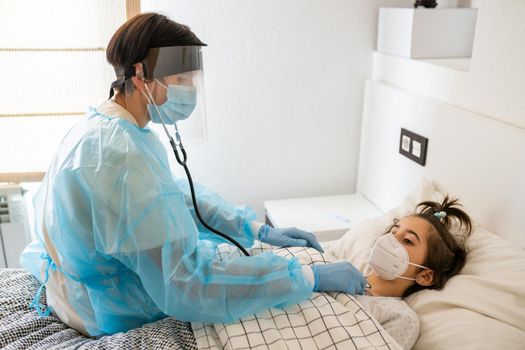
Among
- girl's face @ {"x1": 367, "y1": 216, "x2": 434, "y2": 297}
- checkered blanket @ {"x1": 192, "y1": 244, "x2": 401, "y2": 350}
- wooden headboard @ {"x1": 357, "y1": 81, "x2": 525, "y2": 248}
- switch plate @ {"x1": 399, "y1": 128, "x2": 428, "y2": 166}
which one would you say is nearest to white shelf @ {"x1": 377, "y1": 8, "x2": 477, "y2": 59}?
wooden headboard @ {"x1": 357, "y1": 81, "x2": 525, "y2": 248}

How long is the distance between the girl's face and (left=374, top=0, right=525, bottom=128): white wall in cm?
42

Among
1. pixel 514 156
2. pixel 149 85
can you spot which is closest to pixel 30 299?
pixel 149 85

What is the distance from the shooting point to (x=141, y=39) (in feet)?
4.25

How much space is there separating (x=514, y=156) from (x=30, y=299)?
142 centimetres

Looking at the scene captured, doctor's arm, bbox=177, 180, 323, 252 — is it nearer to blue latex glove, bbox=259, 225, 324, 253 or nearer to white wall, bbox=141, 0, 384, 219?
blue latex glove, bbox=259, 225, 324, 253

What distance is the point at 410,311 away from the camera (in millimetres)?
1354

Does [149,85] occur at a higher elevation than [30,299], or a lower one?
higher

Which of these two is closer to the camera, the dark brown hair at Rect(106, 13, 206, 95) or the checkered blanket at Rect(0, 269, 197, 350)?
the checkered blanket at Rect(0, 269, 197, 350)

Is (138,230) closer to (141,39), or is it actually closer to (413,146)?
(141,39)

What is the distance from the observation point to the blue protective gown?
46.4 inches

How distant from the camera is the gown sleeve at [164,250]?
117 cm

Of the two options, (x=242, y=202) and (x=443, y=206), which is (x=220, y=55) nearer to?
(x=242, y=202)

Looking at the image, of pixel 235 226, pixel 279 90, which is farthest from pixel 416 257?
pixel 279 90

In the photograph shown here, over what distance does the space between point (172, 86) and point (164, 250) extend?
0.46 metres
